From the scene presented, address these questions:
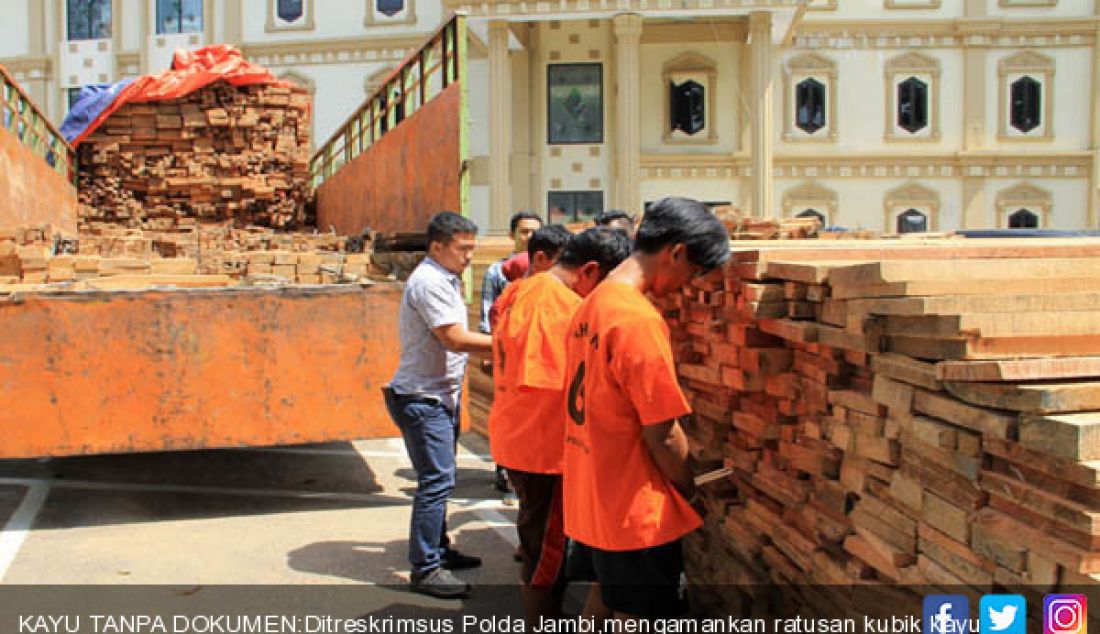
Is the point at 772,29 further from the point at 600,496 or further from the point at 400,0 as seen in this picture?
the point at 600,496

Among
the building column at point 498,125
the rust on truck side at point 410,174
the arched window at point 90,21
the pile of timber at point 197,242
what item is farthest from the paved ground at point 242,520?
the arched window at point 90,21

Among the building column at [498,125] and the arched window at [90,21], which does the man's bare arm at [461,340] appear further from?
the arched window at [90,21]

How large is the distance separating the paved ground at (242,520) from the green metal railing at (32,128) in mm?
5349

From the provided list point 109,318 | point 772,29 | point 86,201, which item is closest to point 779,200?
point 772,29

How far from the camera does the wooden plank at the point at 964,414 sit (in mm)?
2477

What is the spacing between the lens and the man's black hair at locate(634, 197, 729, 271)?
9.95ft

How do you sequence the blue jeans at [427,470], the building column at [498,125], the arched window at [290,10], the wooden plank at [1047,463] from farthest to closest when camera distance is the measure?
the arched window at [290,10] → the building column at [498,125] → the blue jeans at [427,470] → the wooden plank at [1047,463]

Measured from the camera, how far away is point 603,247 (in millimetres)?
3973

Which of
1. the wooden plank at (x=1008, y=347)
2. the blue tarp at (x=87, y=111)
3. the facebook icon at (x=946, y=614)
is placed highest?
the blue tarp at (x=87, y=111)

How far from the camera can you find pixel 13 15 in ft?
124

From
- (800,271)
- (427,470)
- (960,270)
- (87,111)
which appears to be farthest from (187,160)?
(960,270)

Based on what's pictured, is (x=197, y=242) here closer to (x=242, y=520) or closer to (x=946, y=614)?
(x=242, y=520)

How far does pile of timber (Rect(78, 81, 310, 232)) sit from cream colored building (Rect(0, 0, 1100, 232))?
1332cm

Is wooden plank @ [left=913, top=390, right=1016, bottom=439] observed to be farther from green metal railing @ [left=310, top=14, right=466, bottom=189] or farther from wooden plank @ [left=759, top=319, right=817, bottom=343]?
green metal railing @ [left=310, top=14, right=466, bottom=189]
